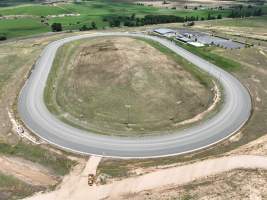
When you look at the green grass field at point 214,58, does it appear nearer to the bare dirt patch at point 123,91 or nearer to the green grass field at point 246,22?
the bare dirt patch at point 123,91

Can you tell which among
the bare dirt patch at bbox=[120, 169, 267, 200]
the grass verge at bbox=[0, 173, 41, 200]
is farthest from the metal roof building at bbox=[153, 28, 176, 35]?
the grass verge at bbox=[0, 173, 41, 200]

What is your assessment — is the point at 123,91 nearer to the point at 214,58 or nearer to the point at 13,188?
the point at 13,188

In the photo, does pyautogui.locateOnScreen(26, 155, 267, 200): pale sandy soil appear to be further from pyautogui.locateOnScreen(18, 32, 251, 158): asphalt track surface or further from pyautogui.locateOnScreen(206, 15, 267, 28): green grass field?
pyautogui.locateOnScreen(206, 15, 267, 28): green grass field

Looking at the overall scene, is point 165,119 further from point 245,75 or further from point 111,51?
point 111,51

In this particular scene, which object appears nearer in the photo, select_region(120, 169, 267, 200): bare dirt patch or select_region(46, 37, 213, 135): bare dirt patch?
select_region(120, 169, 267, 200): bare dirt patch

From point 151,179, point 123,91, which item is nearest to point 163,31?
point 123,91

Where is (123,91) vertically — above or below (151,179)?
above
